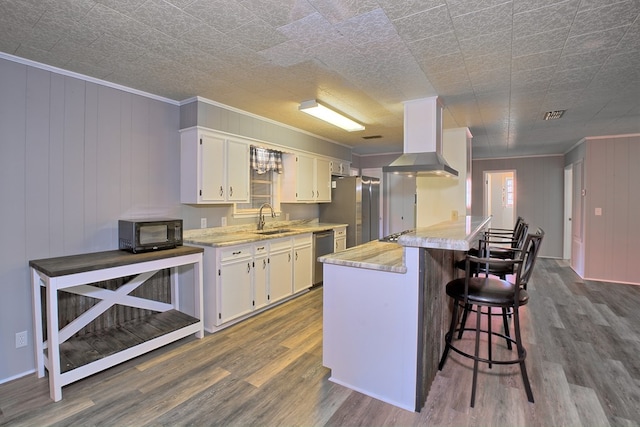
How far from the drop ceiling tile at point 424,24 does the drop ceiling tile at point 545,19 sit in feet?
1.27

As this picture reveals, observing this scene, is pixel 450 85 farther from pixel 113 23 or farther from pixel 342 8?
pixel 113 23

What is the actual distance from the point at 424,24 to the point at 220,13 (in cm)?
120

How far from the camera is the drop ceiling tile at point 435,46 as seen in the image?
2084 millimetres

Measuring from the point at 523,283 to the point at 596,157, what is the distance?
13.9 feet

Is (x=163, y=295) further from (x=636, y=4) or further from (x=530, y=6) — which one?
(x=636, y=4)

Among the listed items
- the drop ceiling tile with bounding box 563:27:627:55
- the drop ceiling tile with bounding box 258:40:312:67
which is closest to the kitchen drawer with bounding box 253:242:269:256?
the drop ceiling tile with bounding box 258:40:312:67

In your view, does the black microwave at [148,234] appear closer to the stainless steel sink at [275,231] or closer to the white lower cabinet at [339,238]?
the stainless steel sink at [275,231]

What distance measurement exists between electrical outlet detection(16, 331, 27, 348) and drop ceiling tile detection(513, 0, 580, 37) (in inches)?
158

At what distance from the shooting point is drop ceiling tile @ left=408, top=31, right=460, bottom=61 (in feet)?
6.84

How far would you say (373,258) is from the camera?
92.4 inches

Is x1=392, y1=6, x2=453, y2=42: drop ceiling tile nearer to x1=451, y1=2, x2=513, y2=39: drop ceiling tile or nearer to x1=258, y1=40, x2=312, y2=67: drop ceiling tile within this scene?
x1=451, y1=2, x2=513, y2=39: drop ceiling tile

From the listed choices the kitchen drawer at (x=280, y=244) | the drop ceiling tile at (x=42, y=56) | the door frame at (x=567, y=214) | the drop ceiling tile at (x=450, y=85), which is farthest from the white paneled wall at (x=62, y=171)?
the door frame at (x=567, y=214)

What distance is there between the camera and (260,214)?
14.5 feet

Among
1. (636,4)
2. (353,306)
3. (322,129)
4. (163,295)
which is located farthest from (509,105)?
(163,295)
